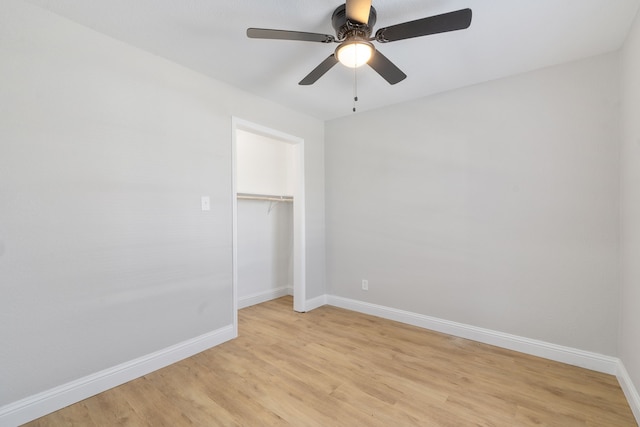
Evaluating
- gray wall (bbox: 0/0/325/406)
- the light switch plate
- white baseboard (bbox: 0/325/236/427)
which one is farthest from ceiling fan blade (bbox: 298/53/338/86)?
white baseboard (bbox: 0/325/236/427)

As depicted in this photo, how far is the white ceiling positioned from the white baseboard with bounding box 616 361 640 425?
2301 millimetres

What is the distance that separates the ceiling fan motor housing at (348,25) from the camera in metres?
1.69

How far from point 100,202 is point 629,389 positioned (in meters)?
3.66

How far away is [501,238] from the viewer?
262cm

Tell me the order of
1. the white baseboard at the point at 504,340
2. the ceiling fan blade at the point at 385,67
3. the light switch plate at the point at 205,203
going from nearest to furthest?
the ceiling fan blade at the point at 385,67, the white baseboard at the point at 504,340, the light switch plate at the point at 205,203

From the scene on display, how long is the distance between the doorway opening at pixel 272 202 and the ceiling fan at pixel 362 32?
157cm

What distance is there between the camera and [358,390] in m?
1.98

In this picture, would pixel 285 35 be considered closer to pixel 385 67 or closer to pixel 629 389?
pixel 385 67

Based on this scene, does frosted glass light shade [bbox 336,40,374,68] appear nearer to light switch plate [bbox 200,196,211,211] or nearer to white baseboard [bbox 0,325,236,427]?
light switch plate [bbox 200,196,211,211]

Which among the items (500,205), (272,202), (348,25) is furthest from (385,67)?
(272,202)

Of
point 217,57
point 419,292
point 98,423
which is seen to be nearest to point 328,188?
point 419,292

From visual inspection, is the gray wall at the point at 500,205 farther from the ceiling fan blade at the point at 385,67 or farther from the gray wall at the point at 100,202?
the gray wall at the point at 100,202

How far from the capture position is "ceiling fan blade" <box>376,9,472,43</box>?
146 centimetres

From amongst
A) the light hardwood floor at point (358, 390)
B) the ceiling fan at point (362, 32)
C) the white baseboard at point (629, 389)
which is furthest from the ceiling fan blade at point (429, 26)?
the white baseboard at point (629, 389)
